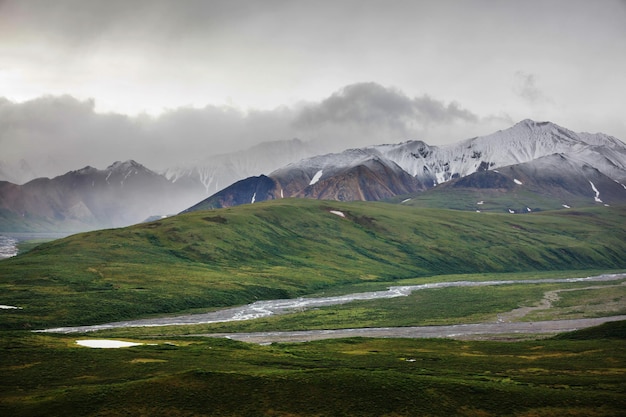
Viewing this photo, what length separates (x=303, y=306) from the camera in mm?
160250

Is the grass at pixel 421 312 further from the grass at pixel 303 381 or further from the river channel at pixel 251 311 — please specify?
the grass at pixel 303 381

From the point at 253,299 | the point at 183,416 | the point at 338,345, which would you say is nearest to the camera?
the point at 183,416

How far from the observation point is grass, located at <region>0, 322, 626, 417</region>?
A: 2039 inches

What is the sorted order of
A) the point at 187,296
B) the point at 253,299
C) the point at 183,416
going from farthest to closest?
1. the point at 253,299
2. the point at 187,296
3. the point at 183,416

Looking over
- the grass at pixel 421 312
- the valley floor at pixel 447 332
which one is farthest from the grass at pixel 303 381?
the grass at pixel 421 312

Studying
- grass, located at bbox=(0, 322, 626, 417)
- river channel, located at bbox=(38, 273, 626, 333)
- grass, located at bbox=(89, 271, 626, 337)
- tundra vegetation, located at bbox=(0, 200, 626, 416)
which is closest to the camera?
grass, located at bbox=(0, 322, 626, 417)

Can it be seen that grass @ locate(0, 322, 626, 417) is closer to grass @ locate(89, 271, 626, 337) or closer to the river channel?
grass @ locate(89, 271, 626, 337)

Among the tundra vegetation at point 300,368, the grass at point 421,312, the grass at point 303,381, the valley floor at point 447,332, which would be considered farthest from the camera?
the grass at point 421,312

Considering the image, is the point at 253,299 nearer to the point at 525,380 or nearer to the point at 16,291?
the point at 16,291

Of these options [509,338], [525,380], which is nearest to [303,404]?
[525,380]

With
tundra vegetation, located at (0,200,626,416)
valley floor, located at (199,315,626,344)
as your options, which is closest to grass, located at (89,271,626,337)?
tundra vegetation, located at (0,200,626,416)

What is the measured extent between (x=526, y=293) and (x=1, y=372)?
15529cm

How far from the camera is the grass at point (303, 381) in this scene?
5178 centimetres

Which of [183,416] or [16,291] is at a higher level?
[16,291]
